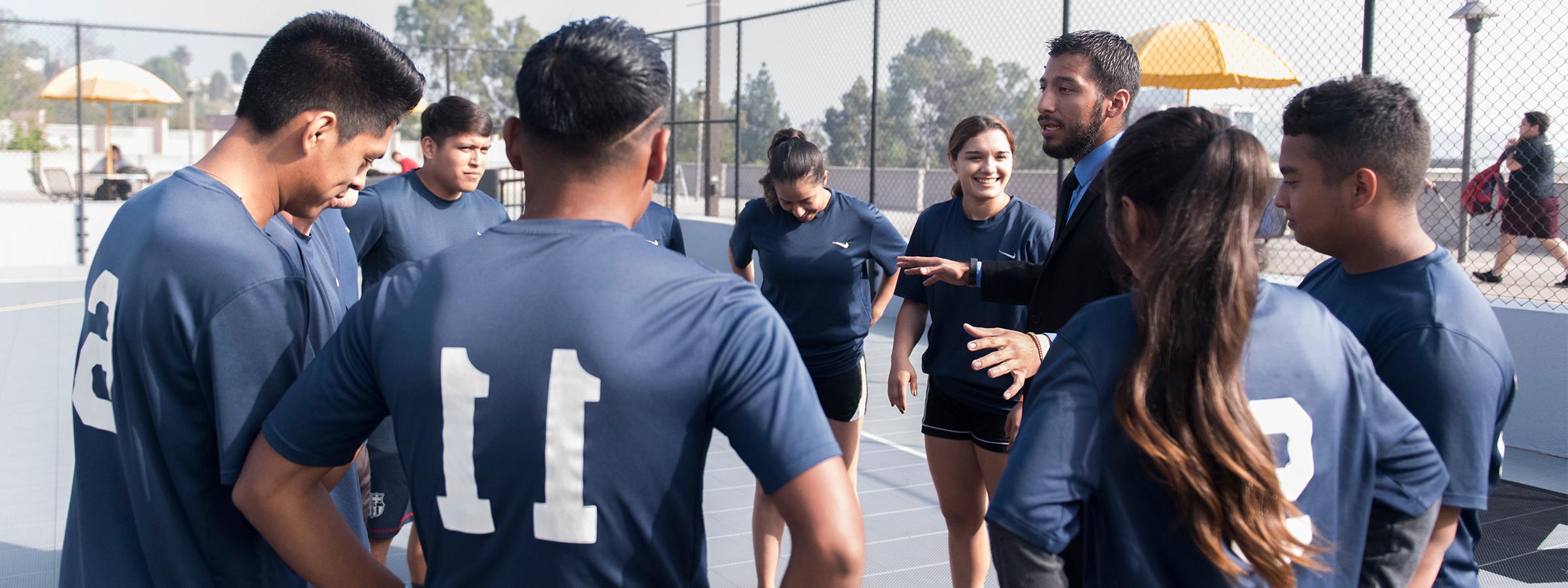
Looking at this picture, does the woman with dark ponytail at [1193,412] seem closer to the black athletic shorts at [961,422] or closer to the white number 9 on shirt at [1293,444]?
the white number 9 on shirt at [1293,444]

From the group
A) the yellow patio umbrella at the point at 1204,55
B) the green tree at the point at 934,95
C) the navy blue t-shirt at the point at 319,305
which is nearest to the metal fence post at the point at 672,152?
the green tree at the point at 934,95

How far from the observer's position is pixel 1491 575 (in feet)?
12.9

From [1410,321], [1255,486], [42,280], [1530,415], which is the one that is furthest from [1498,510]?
[42,280]

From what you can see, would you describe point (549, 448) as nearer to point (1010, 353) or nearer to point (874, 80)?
point (1010, 353)

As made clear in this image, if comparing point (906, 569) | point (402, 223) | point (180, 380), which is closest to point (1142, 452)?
point (180, 380)

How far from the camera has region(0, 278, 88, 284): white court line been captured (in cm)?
1251

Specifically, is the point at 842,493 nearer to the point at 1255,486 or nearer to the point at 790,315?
the point at 1255,486

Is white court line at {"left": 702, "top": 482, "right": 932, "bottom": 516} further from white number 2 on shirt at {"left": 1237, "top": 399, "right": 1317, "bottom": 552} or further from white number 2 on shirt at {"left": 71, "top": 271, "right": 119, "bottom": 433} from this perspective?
white number 2 on shirt at {"left": 1237, "top": 399, "right": 1317, "bottom": 552}

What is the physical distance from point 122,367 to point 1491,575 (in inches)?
171

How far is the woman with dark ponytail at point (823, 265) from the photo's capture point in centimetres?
438

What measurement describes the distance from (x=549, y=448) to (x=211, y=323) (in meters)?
0.59

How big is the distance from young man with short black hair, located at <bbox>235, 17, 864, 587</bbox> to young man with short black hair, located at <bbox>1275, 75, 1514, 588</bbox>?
954 mm

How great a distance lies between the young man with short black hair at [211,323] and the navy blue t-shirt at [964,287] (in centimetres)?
217

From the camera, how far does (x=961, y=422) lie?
3547mm
